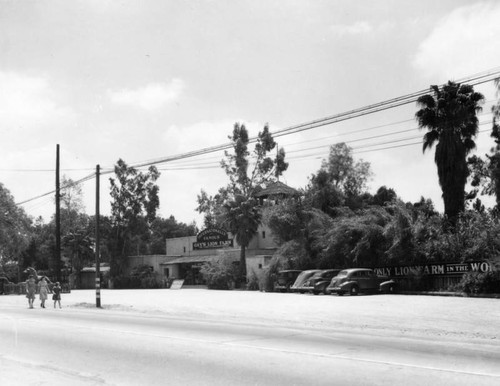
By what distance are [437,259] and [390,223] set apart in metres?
4.03

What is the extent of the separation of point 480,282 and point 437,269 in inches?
139

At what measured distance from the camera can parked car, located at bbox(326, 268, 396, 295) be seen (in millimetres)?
32750

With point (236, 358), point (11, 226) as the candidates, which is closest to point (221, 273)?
point (11, 226)

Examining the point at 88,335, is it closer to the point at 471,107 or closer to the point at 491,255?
the point at 491,255

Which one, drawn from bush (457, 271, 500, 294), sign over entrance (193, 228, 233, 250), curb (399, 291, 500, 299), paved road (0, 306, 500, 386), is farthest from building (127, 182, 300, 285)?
→ paved road (0, 306, 500, 386)

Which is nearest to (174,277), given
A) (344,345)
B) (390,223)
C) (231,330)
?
(390,223)

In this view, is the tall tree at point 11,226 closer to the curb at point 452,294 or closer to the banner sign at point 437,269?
the banner sign at point 437,269

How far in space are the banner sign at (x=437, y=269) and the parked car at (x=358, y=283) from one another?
0.76m

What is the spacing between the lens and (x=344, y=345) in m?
12.6

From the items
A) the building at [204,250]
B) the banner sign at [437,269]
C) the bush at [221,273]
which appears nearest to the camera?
the banner sign at [437,269]

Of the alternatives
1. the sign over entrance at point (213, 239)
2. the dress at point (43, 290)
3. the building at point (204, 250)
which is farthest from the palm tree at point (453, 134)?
the sign over entrance at point (213, 239)

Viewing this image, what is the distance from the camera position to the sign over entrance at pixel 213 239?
57219mm

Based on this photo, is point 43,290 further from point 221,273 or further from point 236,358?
point 236,358

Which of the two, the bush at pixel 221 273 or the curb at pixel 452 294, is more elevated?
the bush at pixel 221 273
